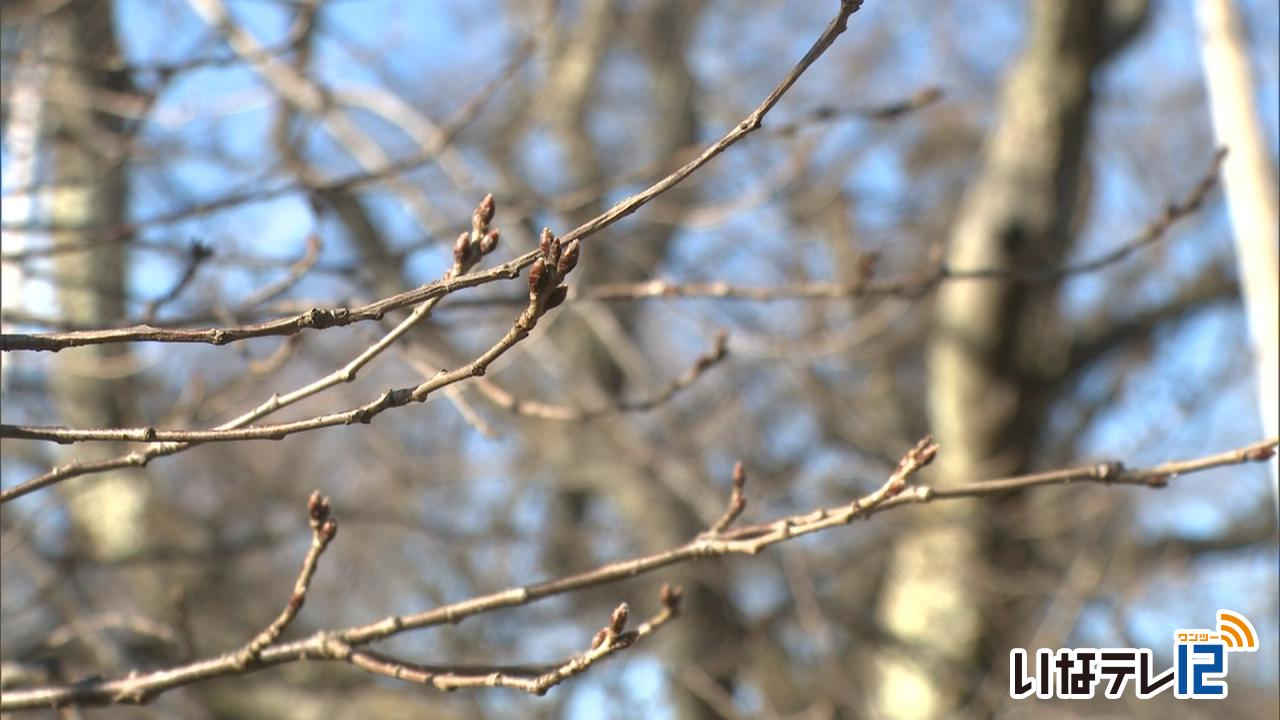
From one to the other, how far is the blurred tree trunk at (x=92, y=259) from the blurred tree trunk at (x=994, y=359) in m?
3.05

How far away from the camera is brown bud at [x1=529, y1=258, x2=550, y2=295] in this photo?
3.45 ft

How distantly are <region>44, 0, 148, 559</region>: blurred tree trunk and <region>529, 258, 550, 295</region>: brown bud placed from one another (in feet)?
8.62

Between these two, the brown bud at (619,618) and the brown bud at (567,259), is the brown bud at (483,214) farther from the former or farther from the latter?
the brown bud at (619,618)

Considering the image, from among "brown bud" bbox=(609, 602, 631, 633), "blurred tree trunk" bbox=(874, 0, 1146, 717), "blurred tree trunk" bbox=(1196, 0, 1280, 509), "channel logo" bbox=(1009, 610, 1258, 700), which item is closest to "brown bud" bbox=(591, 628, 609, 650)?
"brown bud" bbox=(609, 602, 631, 633)

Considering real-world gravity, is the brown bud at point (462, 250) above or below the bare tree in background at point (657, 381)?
below

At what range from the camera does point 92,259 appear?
164 inches

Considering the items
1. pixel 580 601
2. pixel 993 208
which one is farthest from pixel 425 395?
pixel 580 601

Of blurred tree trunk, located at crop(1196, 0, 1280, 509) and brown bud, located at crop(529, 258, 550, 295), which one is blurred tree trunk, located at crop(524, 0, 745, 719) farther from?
brown bud, located at crop(529, 258, 550, 295)

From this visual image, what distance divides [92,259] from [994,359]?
11.4ft

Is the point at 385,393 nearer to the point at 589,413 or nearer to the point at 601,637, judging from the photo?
the point at 601,637

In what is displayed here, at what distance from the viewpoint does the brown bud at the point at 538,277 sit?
1051 millimetres

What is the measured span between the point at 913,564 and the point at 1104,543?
1094 millimetres

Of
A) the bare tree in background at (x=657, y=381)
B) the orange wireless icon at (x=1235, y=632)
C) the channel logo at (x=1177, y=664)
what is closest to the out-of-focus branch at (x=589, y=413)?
the bare tree in background at (x=657, y=381)

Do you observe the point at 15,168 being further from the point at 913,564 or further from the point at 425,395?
the point at 913,564
